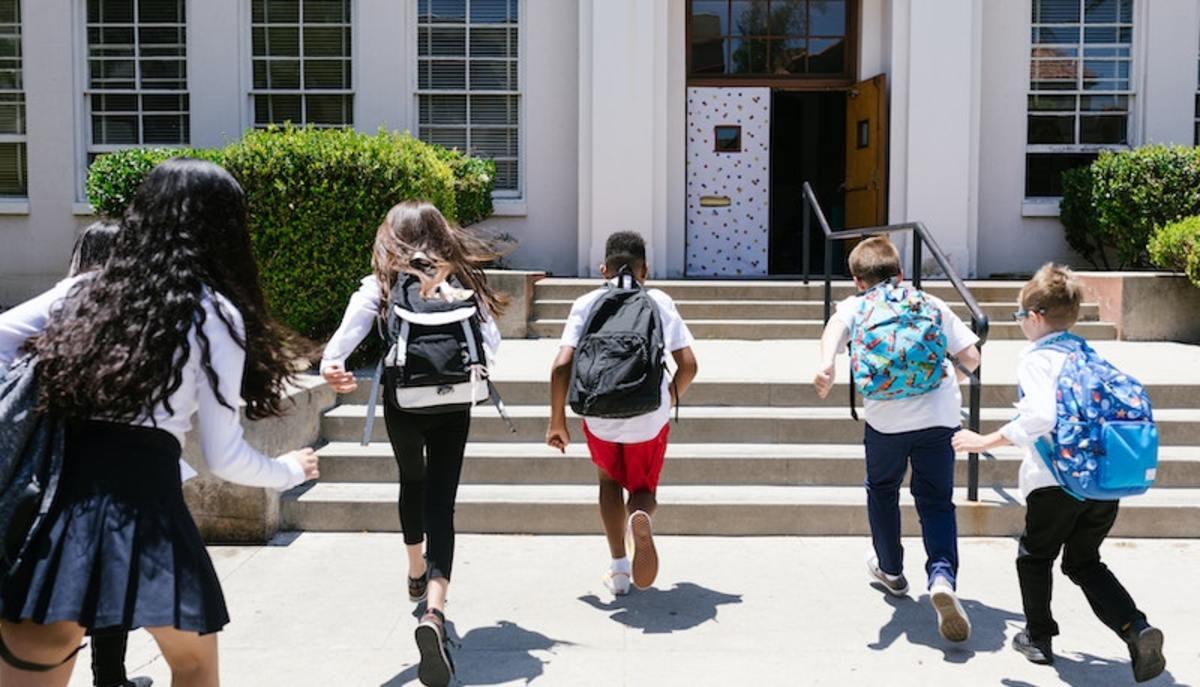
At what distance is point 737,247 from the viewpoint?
12961 mm

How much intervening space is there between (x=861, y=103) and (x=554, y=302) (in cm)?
476

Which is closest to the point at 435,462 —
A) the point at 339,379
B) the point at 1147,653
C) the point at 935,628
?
the point at 339,379

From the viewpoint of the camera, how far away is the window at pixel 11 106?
12.6 metres

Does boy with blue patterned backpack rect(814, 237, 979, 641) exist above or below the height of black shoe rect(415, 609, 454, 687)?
above

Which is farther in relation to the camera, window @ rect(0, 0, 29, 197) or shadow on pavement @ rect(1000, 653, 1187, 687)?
window @ rect(0, 0, 29, 197)

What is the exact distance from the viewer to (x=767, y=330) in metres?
10.1

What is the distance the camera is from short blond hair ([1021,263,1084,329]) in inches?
162

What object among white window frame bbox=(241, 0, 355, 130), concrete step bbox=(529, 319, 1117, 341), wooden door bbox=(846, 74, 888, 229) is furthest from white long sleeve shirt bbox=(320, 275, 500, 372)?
wooden door bbox=(846, 74, 888, 229)

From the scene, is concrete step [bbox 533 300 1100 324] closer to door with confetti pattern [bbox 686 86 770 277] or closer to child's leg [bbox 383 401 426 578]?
door with confetti pattern [bbox 686 86 770 277]

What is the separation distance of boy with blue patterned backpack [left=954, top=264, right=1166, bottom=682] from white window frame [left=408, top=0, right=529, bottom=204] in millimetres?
8788

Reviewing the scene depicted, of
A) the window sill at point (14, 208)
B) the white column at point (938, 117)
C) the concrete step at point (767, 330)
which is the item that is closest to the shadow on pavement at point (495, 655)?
the concrete step at point (767, 330)

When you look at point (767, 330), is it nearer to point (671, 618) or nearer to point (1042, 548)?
point (671, 618)

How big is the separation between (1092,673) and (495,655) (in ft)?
7.58

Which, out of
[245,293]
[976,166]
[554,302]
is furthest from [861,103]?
[245,293]
